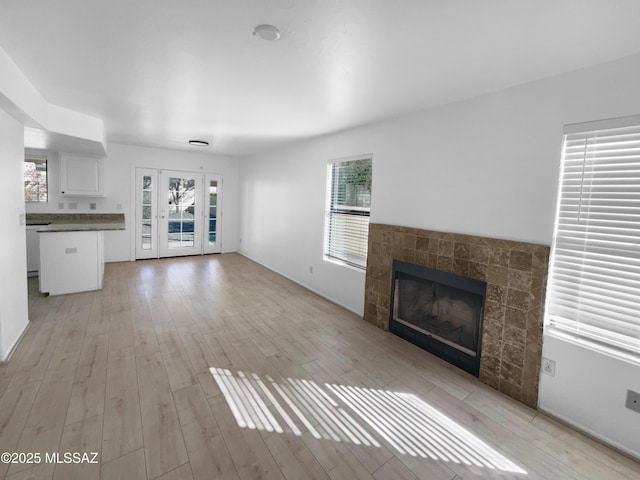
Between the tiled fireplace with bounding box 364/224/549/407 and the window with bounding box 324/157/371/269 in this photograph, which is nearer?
the tiled fireplace with bounding box 364/224/549/407

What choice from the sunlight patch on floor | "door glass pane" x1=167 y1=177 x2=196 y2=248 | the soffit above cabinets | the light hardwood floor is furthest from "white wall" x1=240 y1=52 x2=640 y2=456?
"door glass pane" x1=167 y1=177 x2=196 y2=248

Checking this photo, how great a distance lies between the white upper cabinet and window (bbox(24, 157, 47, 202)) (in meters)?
0.61

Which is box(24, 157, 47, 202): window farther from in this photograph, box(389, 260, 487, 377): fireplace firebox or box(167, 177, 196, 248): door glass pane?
box(389, 260, 487, 377): fireplace firebox

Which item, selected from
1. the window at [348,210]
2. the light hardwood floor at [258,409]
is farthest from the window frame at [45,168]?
the window at [348,210]

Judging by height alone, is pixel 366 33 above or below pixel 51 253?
above

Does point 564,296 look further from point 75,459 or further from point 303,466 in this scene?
point 75,459

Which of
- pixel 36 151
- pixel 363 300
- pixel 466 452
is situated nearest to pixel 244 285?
pixel 363 300

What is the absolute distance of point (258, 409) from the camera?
214cm

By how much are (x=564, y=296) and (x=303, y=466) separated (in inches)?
84.6

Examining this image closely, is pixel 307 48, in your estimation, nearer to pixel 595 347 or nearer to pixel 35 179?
pixel 595 347

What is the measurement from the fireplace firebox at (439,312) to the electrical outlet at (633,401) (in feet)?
3.02

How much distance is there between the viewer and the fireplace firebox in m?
2.69

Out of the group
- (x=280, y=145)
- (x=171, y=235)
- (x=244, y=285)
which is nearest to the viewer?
(x=244, y=285)

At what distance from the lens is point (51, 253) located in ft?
13.7
